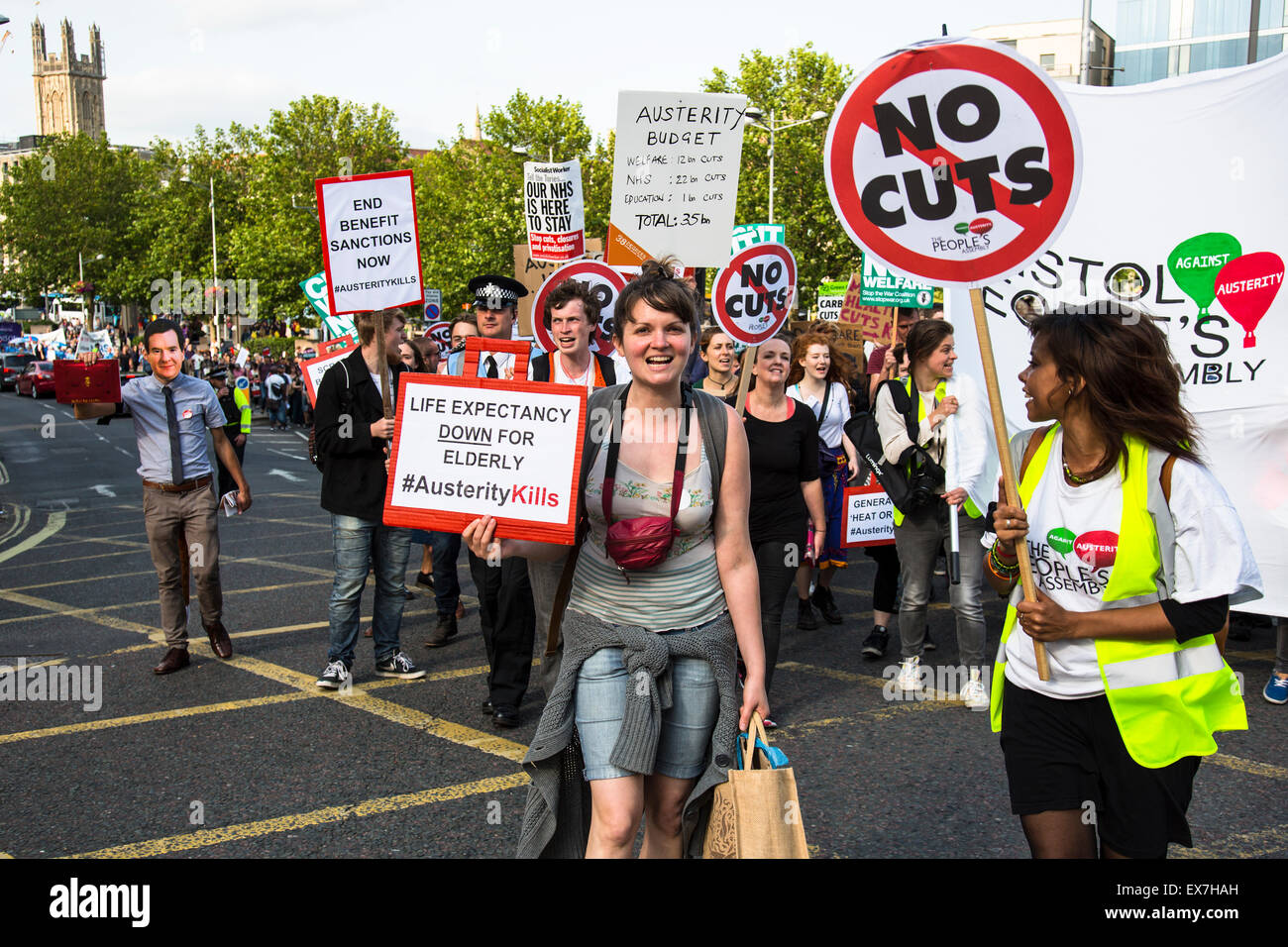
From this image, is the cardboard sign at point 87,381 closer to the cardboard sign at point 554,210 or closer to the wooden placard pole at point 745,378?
the wooden placard pole at point 745,378

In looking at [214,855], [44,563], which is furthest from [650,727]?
[44,563]

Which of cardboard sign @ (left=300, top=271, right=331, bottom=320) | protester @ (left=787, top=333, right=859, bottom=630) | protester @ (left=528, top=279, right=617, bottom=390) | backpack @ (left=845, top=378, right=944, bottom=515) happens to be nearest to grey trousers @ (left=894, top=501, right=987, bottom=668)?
backpack @ (left=845, top=378, right=944, bottom=515)

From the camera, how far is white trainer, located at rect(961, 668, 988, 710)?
6.12m

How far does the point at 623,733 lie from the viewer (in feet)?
9.57

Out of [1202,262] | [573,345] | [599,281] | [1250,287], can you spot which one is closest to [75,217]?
[599,281]

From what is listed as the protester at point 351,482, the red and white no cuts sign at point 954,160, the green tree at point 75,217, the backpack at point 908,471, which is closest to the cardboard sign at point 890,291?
the backpack at point 908,471

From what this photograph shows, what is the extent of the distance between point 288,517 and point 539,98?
40.0m

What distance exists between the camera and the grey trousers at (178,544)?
7.02 m

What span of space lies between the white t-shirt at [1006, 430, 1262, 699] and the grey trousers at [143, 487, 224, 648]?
5442 millimetres

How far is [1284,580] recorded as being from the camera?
6129mm

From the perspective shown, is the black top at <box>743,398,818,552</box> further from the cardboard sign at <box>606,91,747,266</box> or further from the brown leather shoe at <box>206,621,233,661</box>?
the brown leather shoe at <box>206,621,233,661</box>

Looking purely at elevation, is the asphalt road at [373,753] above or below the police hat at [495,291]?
below

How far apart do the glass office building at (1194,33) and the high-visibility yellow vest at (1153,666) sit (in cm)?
3937
